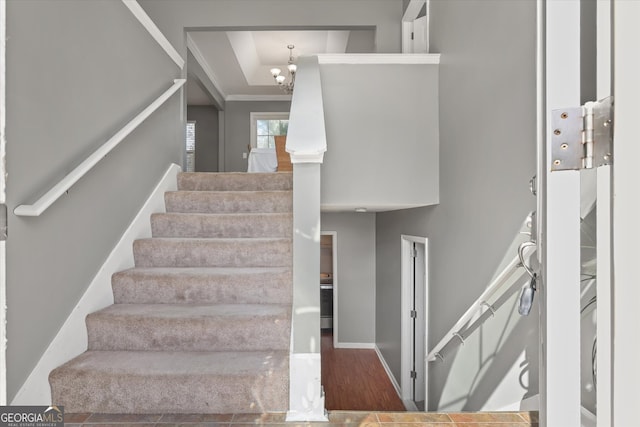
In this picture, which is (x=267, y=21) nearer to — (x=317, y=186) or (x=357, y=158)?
(x=357, y=158)

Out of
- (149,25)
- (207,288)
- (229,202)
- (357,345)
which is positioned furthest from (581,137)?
(357,345)

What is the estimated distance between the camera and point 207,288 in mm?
2289

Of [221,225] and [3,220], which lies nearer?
[3,220]

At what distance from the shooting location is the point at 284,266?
254cm

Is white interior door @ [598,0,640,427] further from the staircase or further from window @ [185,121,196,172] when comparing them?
window @ [185,121,196,172]

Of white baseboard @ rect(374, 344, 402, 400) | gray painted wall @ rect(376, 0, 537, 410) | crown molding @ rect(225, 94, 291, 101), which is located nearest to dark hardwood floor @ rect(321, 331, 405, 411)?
white baseboard @ rect(374, 344, 402, 400)

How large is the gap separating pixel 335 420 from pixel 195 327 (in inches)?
32.2

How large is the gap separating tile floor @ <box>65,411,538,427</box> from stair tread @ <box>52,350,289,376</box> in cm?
17

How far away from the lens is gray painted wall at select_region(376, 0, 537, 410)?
1.81 m

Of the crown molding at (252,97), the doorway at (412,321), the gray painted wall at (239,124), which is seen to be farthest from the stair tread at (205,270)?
the crown molding at (252,97)

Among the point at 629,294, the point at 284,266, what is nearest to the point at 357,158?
the point at 284,266

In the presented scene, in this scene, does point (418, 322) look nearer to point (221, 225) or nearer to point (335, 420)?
point (221, 225)

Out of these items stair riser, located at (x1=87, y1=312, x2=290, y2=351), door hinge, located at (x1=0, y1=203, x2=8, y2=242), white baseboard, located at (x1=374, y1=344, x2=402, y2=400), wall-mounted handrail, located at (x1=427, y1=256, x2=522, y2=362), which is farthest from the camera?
white baseboard, located at (x1=374, y1=344, x2=402, y2=400)

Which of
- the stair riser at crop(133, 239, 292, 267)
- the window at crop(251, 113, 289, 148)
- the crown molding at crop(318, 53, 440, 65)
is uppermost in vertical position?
the window at crop(251, 113, 289, 148)
